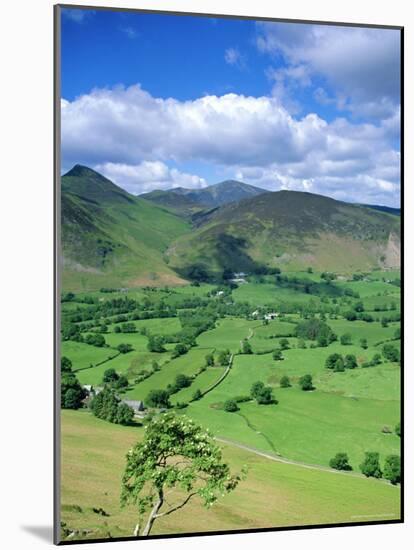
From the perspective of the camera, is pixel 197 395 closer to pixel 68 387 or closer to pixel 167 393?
pixel 167 393

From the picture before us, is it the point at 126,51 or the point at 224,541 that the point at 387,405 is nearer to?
the point at 224,541

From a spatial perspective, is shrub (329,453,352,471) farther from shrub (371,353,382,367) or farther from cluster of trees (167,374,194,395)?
cluster of trees (167,374,194,395)

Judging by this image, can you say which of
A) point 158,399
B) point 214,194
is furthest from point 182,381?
point 214,194

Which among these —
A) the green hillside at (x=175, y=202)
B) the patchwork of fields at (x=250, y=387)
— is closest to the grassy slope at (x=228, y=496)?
the patchwork of fields at (x=250, y=387)

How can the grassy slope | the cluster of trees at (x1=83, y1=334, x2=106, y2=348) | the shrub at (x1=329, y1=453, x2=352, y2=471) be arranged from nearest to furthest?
the grassy slope, the cluster of trees at (x1=83, y1=334, x2=106, y2=348), the shrub at (x1=329, y1=453, x2=352, y2=471)

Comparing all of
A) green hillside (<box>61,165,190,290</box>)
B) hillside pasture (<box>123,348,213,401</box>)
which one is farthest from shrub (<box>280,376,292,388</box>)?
green hillside (<box>61,165,190,290</box>)

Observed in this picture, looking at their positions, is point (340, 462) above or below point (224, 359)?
below
